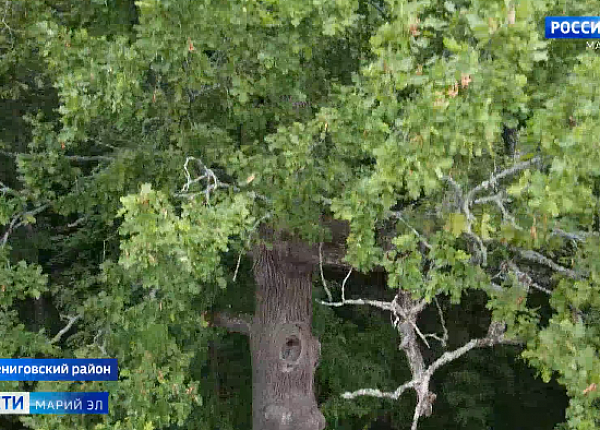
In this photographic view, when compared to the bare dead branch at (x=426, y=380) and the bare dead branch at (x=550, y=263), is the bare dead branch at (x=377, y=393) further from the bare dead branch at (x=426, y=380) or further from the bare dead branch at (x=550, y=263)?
the bare dead branch at (x=550, y=263)

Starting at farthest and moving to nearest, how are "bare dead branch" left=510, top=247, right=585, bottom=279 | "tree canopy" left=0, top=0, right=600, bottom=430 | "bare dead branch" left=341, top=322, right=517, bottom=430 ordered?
"bare dead branch" left=341, top=322, right=517, bottom=430
"bare dead branch" left=510, top=247, right=585, bottom=279
"tree canopy" left=0, top=0, right=600, bottom=430

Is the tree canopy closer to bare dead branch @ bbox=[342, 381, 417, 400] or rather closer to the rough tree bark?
bare dead branch @ bbox=[342, 381, 417, 400]

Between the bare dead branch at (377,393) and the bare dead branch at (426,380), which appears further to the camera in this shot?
the bare dead branch at (426,380)

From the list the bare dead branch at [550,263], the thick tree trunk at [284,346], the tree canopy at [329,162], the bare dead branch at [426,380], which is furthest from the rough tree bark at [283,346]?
the bare dead branch at [550,263]

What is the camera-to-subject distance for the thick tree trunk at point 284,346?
6.89m

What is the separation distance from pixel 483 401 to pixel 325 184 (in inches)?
336

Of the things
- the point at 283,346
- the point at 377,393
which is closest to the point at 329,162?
the point at 377,393

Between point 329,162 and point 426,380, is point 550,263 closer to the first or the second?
point 426,380

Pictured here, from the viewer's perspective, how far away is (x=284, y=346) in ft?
22.9

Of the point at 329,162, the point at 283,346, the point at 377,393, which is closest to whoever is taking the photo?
the point at 377,393

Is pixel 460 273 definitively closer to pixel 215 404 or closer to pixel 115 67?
pixel 115 67

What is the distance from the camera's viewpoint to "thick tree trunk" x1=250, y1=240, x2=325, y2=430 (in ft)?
22.6

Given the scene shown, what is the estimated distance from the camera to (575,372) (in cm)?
371

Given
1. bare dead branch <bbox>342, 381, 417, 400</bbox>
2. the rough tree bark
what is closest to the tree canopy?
bare dead branch <bbox>342, 381, 417, 400</bbox>
